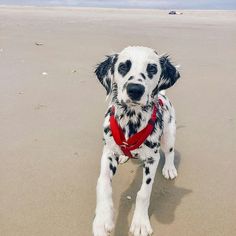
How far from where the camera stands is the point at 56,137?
5059mm

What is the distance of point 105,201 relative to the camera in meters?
3.38

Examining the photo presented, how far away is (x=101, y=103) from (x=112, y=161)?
2.57 meters

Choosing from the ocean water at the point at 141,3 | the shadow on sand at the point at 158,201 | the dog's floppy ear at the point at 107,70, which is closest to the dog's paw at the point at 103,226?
the shadow on sand at the point at 158,201

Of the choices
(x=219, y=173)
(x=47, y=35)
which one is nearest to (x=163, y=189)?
(x=219, y=173)

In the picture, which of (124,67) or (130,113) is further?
(130,113)

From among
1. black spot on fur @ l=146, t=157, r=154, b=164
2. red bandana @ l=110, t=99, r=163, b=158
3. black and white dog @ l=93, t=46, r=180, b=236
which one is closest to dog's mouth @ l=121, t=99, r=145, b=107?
black and white dog @ l=93, t=46, r=180, b=236

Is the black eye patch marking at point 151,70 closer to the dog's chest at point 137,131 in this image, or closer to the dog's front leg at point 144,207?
the dog's chest at point 137,131

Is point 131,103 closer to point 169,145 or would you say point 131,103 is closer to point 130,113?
point 130,113

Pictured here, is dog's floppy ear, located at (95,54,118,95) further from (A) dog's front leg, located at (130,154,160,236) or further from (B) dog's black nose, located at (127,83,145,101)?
(A) dog's front leg, located at (130,154,160,236)

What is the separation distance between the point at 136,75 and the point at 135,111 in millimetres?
361

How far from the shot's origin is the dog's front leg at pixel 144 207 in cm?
344

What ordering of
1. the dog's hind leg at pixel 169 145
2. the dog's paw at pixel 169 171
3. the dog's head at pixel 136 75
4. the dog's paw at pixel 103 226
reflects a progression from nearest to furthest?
the dog's paw at pixel 103 226 < the dog's head at pixel 136 75 < the dog's hind leg at pixel 169 145 < the dog's paw at pixel 169 171

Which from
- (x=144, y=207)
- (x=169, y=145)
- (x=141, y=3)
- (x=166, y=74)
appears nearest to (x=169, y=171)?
(x=169, y=145)

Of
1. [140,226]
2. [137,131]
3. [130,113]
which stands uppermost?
[130,113]
